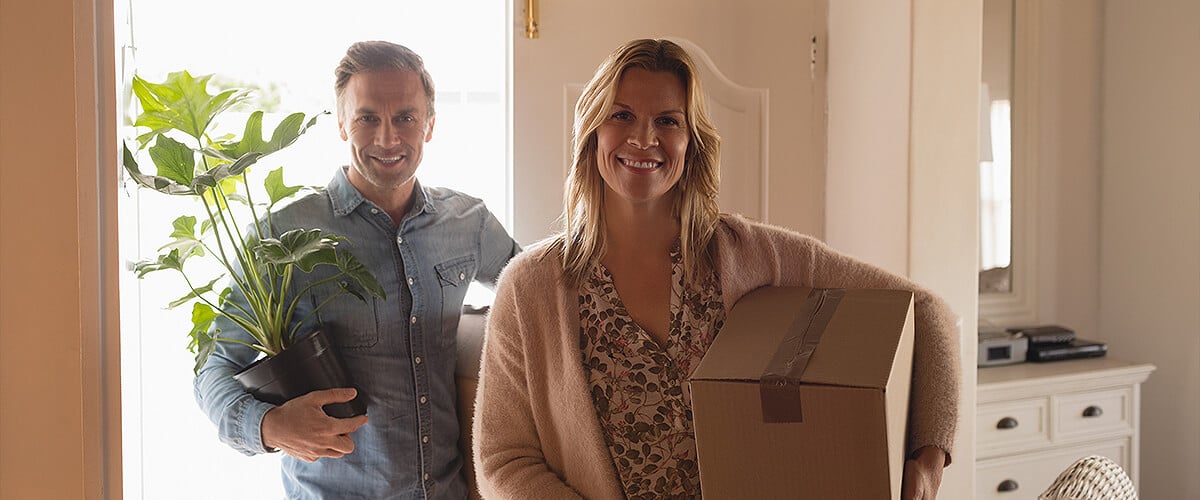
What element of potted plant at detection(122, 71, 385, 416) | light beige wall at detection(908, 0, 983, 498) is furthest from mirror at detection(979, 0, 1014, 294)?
potted plant at detection(122, 71, 385, 416)

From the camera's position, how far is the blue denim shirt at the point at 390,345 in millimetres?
1586

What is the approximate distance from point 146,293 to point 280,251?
2.24 feet

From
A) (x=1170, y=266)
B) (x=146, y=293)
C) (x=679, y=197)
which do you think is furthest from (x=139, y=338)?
(x=1170, y=266)

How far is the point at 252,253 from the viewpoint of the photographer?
150cm

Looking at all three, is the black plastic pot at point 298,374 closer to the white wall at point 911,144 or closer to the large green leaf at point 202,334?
the large green leaf at point 202,334

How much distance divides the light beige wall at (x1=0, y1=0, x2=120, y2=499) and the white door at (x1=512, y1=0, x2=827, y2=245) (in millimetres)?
929

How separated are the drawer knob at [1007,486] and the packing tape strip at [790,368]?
1.89 meters

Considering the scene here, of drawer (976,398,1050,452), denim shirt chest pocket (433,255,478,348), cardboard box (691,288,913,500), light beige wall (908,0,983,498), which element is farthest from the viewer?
drawer (976,398,1050,452)

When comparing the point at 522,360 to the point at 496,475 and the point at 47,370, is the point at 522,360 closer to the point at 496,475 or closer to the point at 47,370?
the point at 496,475

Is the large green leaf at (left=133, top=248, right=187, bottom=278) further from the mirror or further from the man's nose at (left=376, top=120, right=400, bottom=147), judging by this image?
the mirror

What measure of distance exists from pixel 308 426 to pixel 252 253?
0.93ft

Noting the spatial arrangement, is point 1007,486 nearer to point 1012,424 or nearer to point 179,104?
point 1012,424

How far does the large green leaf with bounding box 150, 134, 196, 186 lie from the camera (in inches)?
55.2

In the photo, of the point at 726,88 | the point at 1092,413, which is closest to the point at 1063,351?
the point at 1092,413
